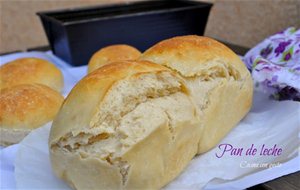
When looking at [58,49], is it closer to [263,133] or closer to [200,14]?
[200,14]

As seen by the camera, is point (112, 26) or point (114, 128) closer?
point (114, 128)

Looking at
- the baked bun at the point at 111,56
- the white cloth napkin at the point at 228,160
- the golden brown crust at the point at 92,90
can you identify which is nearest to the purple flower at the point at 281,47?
the white cloth napkin at the point at 228,160

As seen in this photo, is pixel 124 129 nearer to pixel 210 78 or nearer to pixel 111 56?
pixel 210 78

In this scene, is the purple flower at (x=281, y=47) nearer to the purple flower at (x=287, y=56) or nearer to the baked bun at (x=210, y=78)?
the purple flower at (x=287, y=56)

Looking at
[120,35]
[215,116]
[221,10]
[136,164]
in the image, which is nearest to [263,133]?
[215,116]

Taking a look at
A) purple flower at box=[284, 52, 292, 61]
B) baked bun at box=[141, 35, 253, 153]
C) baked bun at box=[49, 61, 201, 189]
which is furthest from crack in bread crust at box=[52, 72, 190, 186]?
purple flower at box=[284, 52, 292, 61]

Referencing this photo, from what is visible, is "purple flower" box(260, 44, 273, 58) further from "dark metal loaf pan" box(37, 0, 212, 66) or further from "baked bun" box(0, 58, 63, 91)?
"baked bun" box(0, 58, 63, 91)

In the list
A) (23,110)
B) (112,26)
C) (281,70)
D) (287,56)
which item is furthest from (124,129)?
(112,26)
